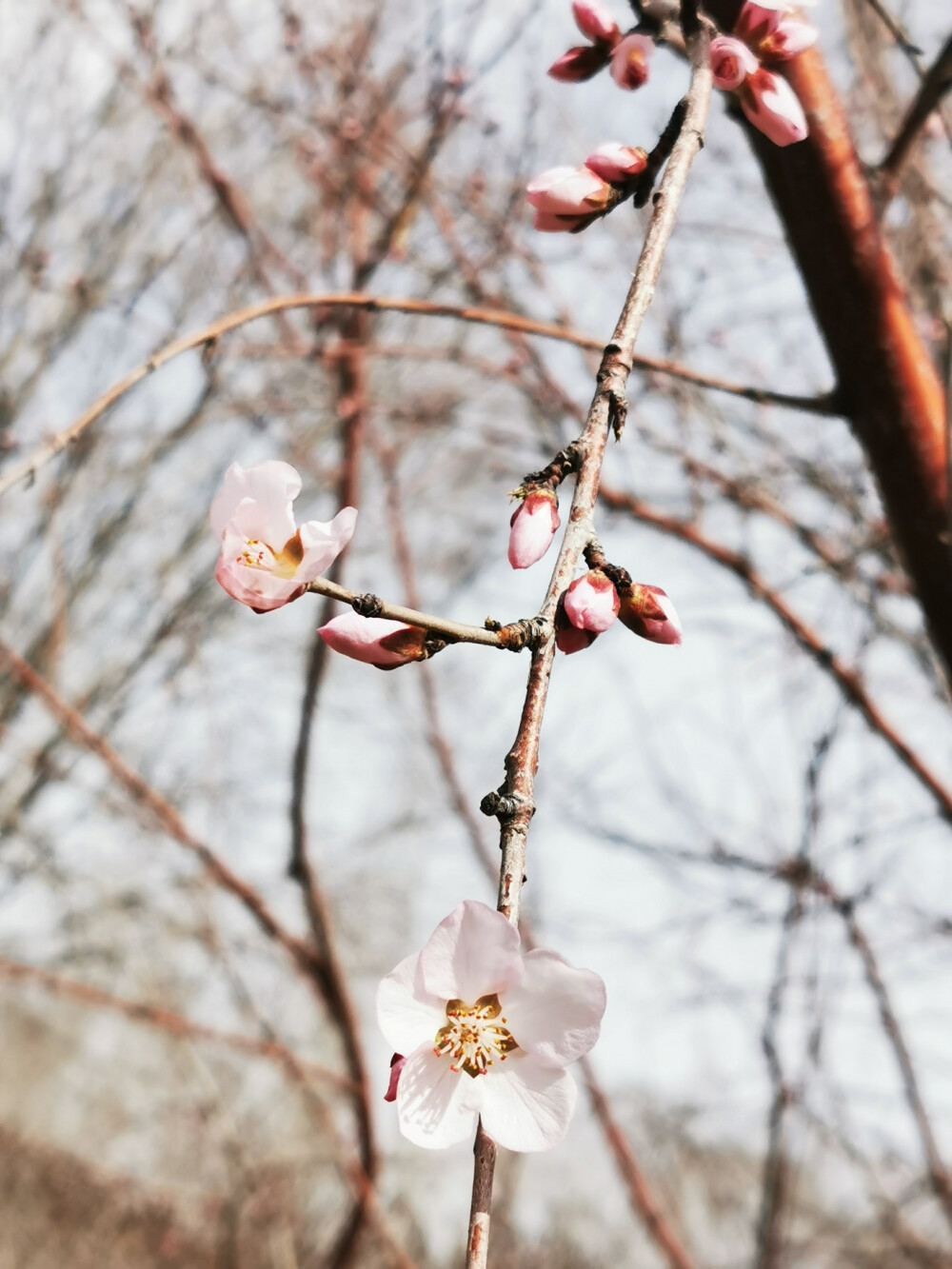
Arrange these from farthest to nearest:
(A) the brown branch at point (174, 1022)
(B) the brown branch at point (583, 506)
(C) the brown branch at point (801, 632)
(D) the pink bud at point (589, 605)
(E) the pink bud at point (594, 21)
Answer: (A) the brown branch at point (174, 1022) → (C) the brown branch at point (801, 632) → (E) the pink bud at point (594, 21) → (D) the pink bud at point (589, 605) → (B) the brown branch at point (583, 506)

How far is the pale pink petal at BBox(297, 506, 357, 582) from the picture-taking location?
0.61 m

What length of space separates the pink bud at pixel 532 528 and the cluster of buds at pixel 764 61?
41 centimetres

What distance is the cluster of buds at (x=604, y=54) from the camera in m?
0.98

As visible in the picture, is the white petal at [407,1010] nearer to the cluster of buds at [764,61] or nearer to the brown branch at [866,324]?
the cluster of buds at [764,61]

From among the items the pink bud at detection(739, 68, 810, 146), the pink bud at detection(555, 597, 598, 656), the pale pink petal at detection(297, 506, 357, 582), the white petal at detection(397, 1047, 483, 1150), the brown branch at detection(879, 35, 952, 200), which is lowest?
the white petal at detection(397, 1047, 483, 1150)

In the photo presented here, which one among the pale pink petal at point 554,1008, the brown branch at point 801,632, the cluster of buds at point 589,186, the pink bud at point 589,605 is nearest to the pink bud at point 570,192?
the cluster of buds at point 589,186

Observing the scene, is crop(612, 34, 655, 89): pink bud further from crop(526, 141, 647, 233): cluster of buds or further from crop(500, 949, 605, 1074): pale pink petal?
crop(500, 949, 605, 1074): pale pink petal

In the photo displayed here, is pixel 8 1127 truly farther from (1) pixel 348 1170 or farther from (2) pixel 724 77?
(2) pixel 724 77

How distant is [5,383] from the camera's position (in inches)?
171

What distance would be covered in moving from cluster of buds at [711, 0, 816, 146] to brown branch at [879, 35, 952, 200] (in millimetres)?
415

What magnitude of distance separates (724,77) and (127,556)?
14.1 feet

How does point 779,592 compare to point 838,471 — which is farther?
point 838,471

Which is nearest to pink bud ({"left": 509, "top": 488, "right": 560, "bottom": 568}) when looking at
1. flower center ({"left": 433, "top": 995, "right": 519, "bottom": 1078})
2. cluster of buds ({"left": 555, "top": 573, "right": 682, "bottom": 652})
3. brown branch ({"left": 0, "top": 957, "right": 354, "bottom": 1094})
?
cluster of buds ({"left": 555, "top": 573, "right": 682, "bottom": 652})

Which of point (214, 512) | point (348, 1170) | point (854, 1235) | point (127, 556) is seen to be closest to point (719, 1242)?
point (854, 1235)
